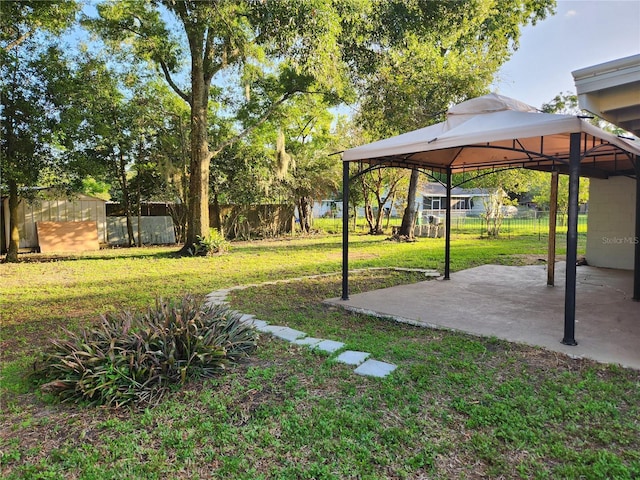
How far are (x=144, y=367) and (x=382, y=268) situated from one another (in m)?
5.76

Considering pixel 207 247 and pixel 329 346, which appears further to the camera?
pixel 207 247

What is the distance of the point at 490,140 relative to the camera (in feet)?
12.2

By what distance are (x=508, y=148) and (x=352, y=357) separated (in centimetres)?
283

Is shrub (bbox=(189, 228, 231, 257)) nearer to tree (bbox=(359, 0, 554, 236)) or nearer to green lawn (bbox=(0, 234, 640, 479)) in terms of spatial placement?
tree (bbox=(359, 0, 554, 236))

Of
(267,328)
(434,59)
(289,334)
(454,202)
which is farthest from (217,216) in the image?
(454,202)

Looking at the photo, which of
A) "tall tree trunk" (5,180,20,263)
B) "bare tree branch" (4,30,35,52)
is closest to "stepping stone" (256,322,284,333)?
"bare tree branch" (4,30,35,52)

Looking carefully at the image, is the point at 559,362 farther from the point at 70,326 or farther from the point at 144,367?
the point at 70,326

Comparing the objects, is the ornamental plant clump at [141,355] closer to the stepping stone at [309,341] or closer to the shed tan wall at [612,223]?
the stepping stone at [309,341]

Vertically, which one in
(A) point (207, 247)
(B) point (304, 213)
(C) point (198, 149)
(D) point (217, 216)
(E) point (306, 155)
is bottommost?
(A) point (207, 247)

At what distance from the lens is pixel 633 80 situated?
270cm

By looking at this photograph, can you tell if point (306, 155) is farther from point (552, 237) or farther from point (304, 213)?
point (552, 237)

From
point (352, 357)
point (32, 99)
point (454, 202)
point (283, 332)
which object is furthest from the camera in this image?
point (454, 202)

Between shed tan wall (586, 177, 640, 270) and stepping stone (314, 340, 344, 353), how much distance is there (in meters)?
7.39

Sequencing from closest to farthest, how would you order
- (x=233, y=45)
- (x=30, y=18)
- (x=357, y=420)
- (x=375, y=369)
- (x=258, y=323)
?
(x=357, y=420), (x=375, y=369), (x=258, y=323), (x=30, y=18), (x=233, y=45)
